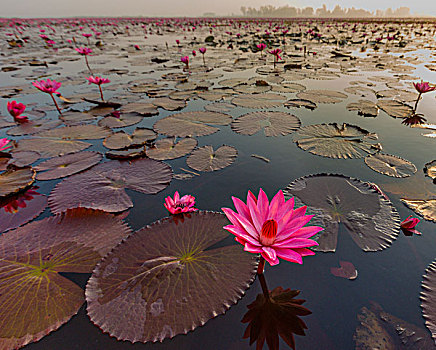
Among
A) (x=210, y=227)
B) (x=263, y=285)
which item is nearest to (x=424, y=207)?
(x=263, y=285)

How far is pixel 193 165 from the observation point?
236 cm

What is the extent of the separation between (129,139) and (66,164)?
752mm

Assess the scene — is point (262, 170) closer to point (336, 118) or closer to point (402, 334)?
point (402, 334)

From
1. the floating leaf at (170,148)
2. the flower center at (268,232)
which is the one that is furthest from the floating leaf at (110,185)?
the flower center at (268,232)

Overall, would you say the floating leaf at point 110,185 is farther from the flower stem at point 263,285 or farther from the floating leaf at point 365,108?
the floating leaf at point 365,108

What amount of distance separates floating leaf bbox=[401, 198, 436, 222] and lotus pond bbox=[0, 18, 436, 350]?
1cm

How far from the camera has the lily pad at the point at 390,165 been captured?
2066 mm

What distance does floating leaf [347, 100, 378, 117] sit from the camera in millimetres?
3338

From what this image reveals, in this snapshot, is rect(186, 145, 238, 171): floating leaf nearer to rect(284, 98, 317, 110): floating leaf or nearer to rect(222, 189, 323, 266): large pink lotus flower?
rect(222, 189, 323, 266): large pink lotus flower

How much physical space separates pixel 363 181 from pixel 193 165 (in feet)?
5.41

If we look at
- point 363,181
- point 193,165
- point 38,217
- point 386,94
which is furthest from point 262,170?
point 386,94

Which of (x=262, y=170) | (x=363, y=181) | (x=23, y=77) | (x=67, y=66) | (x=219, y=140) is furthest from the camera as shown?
(x=67, y=66)

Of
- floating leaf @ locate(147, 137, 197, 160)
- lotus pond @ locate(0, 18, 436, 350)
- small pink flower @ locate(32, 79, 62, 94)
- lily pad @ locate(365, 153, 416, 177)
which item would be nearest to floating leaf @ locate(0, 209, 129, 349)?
→ lotus pond @ locate(0, 18, 436, 350)

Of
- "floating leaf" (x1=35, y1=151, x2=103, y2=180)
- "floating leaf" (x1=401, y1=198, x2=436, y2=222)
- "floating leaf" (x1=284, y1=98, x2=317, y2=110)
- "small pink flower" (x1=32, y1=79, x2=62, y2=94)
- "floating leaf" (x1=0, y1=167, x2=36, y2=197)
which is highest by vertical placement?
"small pink flower" (x1=32, y1=79, x2=62, y2=94)
